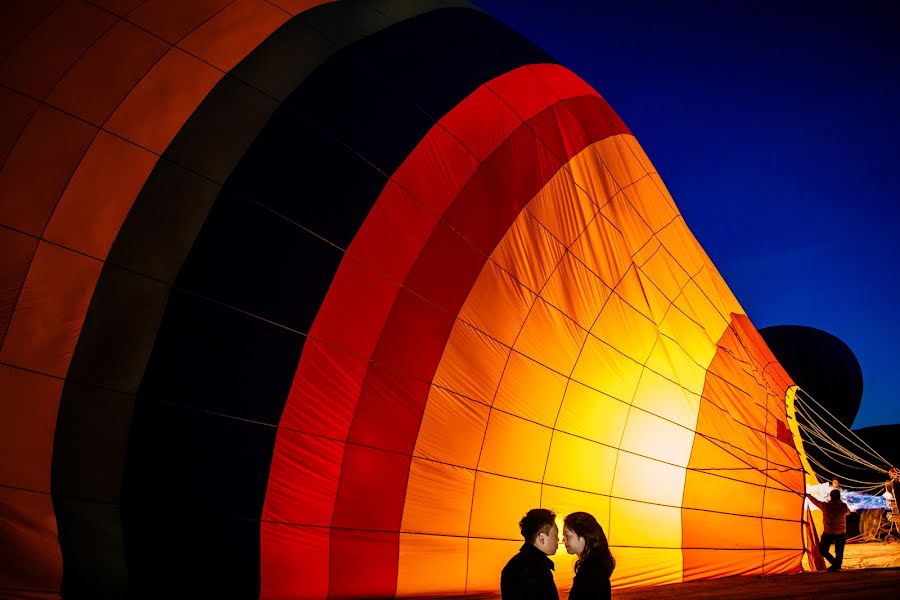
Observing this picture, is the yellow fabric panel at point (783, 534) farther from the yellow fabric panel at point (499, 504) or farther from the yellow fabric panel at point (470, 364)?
the yellow fabric panel at point (470, 364)

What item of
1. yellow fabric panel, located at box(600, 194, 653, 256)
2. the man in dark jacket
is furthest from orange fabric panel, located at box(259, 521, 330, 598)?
yellow fabric panel, located at box(600, 194, 653, 256)

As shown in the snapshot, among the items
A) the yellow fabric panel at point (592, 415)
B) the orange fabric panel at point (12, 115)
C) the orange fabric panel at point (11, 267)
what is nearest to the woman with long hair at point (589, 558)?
the yellow fabric panel at point (592, 415)

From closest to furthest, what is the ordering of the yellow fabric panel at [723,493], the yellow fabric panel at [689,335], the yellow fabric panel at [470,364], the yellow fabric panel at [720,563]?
the yellow fabric panel at [470,364]
the yellow fabric panel at [720,563]
the yellow fabric panel at [723,493]
the yellow fabric panel at [689,335]

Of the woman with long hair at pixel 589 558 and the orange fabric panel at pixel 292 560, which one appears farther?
the orange fabric panel at pixel 292 560

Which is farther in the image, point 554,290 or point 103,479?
point 554,290

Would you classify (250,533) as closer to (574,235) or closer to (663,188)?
(574,235)

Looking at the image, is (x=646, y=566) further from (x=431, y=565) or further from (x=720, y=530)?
(x=431, y=565)

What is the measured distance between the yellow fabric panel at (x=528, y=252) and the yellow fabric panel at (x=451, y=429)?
3.46 ft

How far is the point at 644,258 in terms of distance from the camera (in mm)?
5195

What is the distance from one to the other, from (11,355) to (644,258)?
470 cm

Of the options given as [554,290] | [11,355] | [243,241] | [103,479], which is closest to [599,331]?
[554,290]

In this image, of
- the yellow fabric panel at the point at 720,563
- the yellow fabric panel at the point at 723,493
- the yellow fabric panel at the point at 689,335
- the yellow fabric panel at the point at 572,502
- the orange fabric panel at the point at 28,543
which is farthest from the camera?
the yellow fabric panel at the point at 689,335

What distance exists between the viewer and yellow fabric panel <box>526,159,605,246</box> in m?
4.69

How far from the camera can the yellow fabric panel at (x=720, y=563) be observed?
4492mm
